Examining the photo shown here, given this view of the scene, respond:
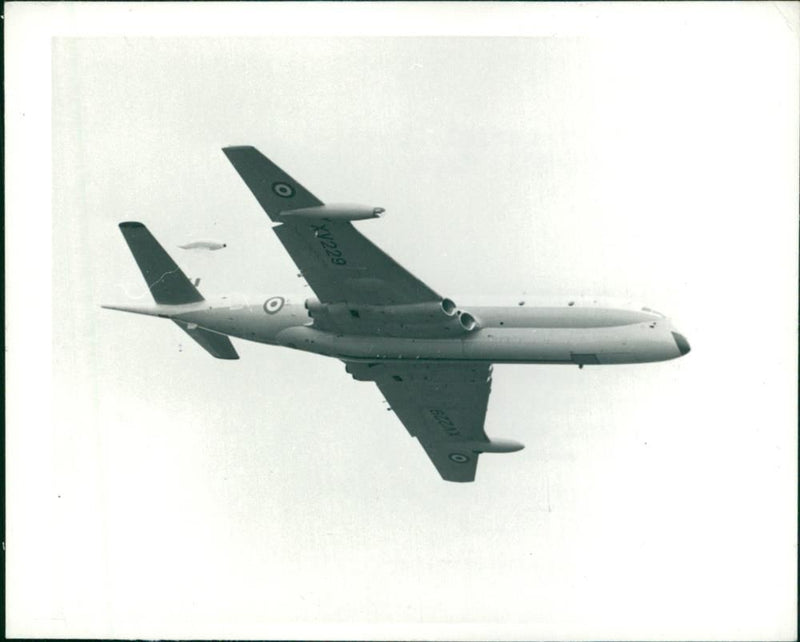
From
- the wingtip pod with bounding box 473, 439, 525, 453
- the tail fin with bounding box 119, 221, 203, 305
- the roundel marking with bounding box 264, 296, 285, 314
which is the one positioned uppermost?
the tail fin with bounding box 119, 221, 203, 305

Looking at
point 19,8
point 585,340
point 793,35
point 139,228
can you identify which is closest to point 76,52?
point 19,8

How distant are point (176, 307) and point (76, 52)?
7.76 m

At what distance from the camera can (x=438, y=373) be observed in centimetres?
4569

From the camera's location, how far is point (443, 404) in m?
48.0

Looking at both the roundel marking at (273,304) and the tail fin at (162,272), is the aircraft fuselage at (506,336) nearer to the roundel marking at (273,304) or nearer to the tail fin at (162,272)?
the roundel marking at (273,304)

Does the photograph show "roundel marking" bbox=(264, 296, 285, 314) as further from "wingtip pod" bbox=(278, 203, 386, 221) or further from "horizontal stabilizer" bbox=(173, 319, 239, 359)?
"wingtip pod" bbox=(278, 203, 386, 221)

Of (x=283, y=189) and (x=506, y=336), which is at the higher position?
(x=283, y=189)

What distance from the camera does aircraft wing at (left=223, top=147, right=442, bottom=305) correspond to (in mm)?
41750

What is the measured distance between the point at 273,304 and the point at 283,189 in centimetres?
443

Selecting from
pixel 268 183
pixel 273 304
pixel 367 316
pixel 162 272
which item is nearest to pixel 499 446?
pixel 367 316

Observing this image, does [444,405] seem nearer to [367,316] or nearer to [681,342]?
[367,316]

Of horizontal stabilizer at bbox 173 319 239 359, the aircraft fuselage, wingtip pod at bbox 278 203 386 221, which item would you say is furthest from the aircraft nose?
horizontal stabilizer at bbox 173 319 239 359

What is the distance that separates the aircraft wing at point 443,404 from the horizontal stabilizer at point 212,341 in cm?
356

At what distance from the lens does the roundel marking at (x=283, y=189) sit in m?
41.6
